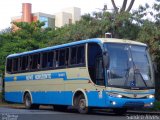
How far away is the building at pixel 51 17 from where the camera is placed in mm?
102875

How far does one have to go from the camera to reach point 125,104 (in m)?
18.9

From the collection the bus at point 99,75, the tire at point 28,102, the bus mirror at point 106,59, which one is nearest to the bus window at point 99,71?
the bus at point 99,75

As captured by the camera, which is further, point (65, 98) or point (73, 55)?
point (65, 98)

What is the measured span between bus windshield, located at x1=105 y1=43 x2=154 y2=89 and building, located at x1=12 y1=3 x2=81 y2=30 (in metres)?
83.1

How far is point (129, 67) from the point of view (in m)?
19.3

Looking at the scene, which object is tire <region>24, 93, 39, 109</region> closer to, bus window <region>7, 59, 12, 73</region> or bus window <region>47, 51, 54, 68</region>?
bus window <region>7, 59, 12, 73</region>

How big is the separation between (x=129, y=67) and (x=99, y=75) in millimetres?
1401

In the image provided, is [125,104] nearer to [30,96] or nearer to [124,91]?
[124,91]

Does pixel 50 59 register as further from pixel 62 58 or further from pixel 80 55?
pixel 80 55

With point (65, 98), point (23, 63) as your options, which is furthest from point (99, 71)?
point (23, 63)

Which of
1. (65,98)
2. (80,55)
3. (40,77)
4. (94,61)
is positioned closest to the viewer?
(94,61)

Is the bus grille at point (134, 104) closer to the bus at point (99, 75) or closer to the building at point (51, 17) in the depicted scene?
the bus at point (99, 75)

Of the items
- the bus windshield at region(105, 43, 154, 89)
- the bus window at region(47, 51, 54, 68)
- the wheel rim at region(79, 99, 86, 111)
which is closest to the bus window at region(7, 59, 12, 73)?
the bus window at region(47, 51, 54, 68)

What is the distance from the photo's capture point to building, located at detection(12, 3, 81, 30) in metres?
103
